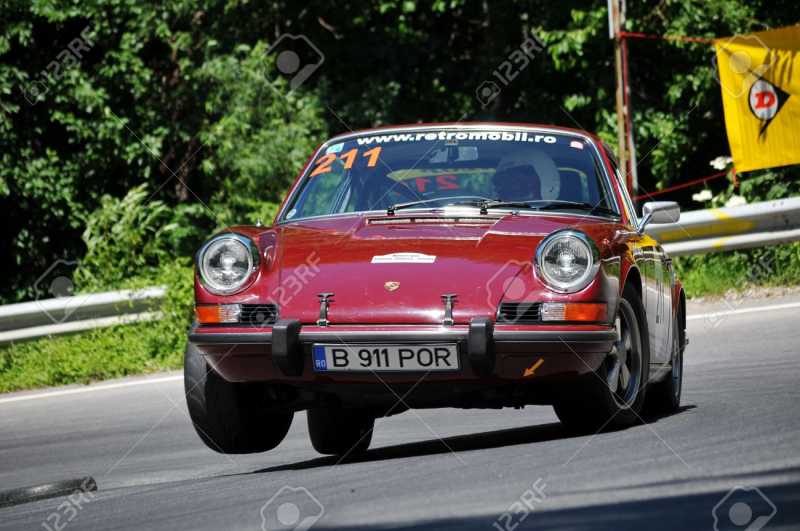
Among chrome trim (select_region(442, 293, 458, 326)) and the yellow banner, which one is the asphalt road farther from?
the yellow banner

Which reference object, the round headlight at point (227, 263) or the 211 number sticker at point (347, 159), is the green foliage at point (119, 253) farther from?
the round headlight at point (227, 263)

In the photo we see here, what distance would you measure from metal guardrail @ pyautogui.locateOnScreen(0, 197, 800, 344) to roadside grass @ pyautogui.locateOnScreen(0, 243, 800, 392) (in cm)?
11

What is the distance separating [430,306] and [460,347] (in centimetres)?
20

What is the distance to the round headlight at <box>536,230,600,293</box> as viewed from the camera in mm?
5688

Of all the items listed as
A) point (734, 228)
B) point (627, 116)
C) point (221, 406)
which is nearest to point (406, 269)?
point (221, 406)

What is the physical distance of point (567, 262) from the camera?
5.71m

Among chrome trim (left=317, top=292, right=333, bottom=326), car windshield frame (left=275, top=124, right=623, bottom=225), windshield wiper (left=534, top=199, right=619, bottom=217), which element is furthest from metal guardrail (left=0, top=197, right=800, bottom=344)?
chrome trim (left=317, top=292, right=333, bottom=326)

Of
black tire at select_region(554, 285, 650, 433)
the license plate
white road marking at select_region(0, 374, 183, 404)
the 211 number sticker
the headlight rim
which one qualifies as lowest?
white road marking at select_region(0, 374, 183, 404)

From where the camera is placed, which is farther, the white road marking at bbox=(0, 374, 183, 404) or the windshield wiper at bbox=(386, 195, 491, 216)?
the white road marking at bbox=(0, 374, 183, 404)

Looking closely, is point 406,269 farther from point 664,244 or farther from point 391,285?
point 664,244

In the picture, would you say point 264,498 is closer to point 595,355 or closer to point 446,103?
point 595,355

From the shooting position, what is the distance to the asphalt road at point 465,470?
165 inches

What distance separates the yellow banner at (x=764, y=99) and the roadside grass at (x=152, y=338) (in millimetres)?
1493

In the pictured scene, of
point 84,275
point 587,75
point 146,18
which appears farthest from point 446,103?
point 84,275
